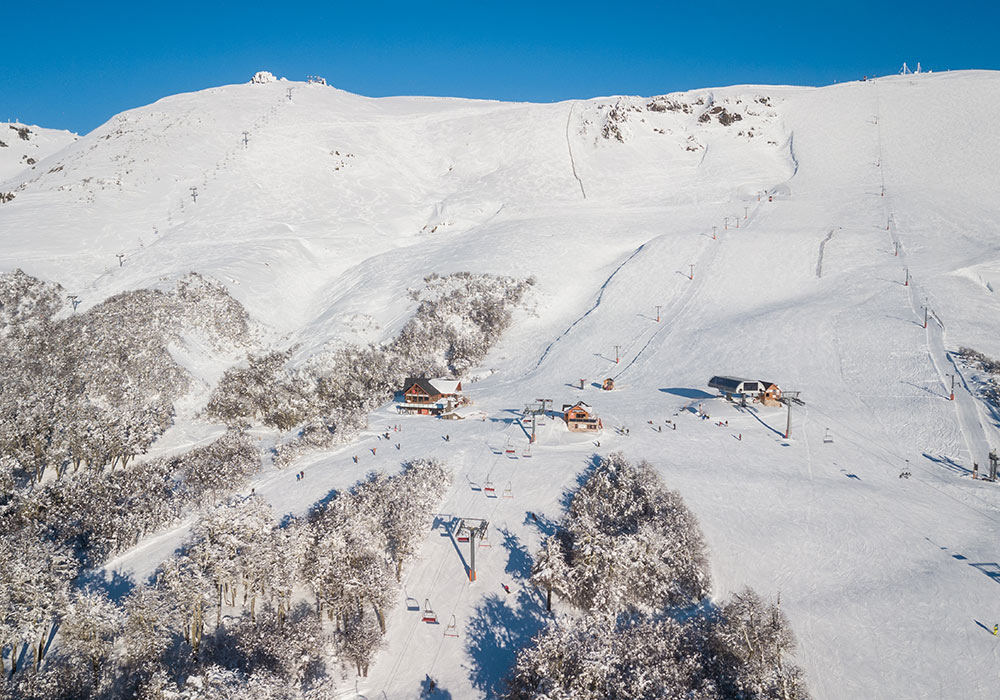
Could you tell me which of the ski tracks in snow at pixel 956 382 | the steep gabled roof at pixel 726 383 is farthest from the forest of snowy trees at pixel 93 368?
the ski tracks in snow at pixel 956 382

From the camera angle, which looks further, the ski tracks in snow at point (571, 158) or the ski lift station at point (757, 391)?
the ski tracks in snow at point (571, 158)

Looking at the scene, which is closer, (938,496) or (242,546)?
(242,546)

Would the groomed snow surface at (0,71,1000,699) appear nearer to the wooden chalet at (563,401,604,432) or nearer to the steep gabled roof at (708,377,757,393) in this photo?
the wooden chalet at (563,401,604,432)

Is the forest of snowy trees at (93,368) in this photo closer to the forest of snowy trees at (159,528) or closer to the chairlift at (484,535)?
the forest of snowy trees at (159,528)

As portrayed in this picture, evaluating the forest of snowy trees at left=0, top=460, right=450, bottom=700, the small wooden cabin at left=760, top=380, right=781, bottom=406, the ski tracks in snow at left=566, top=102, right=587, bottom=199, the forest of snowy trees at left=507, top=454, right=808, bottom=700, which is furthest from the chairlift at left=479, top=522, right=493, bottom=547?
the ski tracks in snow at left=566, top=102, right=587, bottom=199

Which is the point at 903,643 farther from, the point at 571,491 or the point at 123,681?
the point at 123,681

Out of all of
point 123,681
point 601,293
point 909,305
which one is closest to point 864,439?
point 909,305
